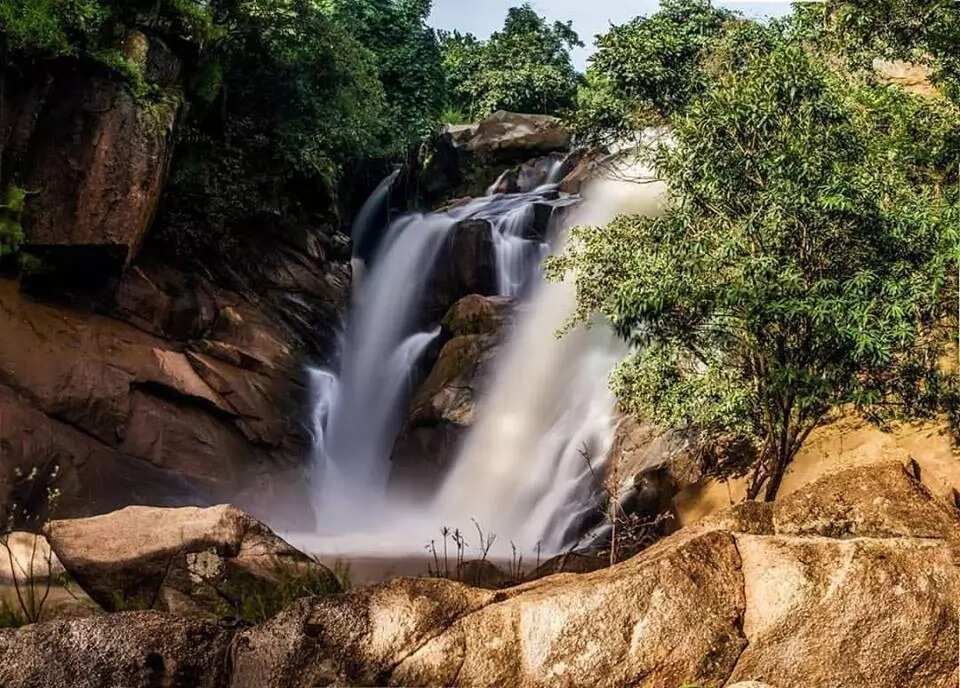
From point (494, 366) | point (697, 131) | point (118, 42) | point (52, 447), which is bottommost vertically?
point (52, 447)

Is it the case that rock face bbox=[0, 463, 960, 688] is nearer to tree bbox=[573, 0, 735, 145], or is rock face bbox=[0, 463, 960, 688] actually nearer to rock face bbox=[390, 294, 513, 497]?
tree bbox=[573, 0, 735, 145]

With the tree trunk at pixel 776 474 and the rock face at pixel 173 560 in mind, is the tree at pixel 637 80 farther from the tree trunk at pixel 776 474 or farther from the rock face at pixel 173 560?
the rock face at pixel 173 560

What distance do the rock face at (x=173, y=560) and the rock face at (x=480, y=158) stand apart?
23961 millimetres

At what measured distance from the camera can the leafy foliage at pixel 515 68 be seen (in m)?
38.9

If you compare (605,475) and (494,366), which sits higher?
(494,366)

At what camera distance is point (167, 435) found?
17234 mm

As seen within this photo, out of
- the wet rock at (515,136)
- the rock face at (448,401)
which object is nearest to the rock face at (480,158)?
the wet rock at (515,136)

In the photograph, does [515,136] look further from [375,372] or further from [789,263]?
[789,263]

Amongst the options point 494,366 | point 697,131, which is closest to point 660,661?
point 697,131

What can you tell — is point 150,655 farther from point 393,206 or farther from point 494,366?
point 393,206

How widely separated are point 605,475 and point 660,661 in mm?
11174

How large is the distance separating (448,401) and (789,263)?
470 inches

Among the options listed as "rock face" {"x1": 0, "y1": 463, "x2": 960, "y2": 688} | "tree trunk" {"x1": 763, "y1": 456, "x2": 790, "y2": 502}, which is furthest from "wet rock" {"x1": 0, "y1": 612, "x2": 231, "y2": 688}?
"tree trunk" {"x1": 763, "y1": 456, "x2": 790, "y2": 502}

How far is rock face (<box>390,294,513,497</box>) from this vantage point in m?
19.8
